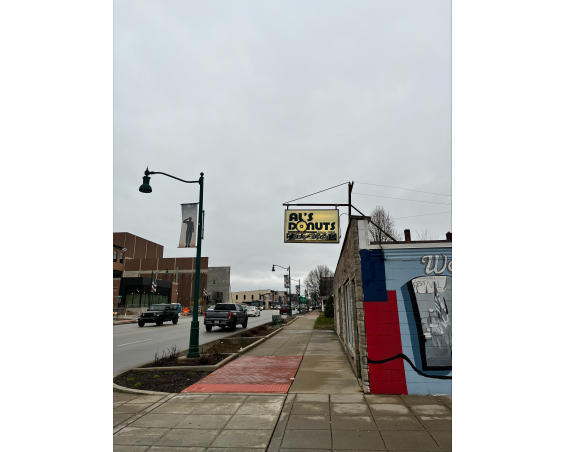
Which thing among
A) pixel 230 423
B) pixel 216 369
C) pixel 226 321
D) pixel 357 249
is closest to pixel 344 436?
pixel 230 423

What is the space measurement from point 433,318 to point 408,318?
0.51 meters

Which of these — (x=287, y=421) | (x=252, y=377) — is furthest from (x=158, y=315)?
(x=287, y=421)

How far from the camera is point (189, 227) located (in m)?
11.5

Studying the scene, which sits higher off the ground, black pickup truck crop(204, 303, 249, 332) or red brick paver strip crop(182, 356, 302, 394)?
red brick paver strip crop(182, 356, 302, 394)

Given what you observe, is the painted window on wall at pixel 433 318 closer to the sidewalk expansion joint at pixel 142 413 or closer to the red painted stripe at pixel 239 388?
the red painted stripe at pixel 239 388

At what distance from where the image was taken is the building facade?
22.0 feet

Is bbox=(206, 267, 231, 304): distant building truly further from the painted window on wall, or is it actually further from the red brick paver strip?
the painted window on wall

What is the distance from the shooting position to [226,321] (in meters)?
22.8

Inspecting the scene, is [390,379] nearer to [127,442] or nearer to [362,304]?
[362,304]

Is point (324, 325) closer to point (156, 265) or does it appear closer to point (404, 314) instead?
point (404, 314)

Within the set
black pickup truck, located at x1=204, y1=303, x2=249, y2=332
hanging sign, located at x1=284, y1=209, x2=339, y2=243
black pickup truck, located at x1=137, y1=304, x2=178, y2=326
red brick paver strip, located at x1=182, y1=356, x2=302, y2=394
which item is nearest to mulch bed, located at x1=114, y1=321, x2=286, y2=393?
red brick paver strip, located at x1=182, y1=356, x2=302, y2=394

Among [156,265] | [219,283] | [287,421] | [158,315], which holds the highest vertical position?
[287,421]

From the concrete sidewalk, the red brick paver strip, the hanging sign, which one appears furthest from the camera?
the hanging sign

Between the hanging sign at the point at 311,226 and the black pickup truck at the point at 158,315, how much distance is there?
69.4 feet
